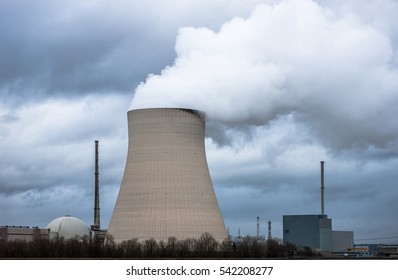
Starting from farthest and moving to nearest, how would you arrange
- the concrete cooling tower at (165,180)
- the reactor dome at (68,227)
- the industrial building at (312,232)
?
the reactor dome at (68,227)
the industrial building at (312,232)
the concrete cooling tower at (165,180)

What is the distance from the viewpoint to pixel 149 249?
3053cm

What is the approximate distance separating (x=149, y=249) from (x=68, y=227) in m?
16.1

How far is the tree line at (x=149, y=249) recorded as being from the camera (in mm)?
30312

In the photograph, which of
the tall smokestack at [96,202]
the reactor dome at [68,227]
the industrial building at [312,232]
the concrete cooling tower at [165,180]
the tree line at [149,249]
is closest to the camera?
the concrete cooling tower at [165,180]

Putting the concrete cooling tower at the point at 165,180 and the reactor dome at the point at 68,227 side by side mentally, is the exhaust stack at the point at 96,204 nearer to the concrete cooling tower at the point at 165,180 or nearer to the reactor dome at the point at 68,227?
the reactor dome at the point at 68,227

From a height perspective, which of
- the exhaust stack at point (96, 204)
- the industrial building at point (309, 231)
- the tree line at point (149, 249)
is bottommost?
the tree line at point (149, 249)

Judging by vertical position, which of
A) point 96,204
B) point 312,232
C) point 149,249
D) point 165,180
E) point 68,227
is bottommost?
point 149,249

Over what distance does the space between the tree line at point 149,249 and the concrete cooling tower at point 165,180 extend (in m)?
0.43

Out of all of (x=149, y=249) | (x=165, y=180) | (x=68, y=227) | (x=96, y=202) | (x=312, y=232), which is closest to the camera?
(x=165, y=180)

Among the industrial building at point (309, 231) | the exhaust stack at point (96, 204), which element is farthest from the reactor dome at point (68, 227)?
the industrial building at point (309, 231)

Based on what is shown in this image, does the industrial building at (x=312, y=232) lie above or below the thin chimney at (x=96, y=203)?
below

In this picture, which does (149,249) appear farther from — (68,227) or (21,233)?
(68,227)

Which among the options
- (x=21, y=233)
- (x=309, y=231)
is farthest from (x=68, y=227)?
(x=309, y=231)
